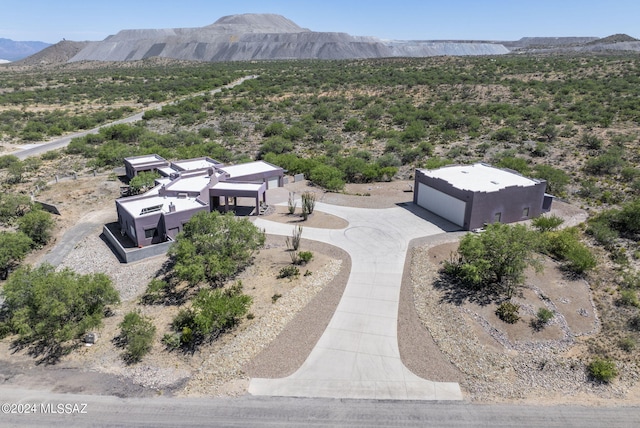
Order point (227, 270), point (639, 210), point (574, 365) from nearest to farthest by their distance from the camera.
Answer: point (574, 365) < point (227, 270) < point (639, 210)

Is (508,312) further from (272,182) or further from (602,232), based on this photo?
(272,182)

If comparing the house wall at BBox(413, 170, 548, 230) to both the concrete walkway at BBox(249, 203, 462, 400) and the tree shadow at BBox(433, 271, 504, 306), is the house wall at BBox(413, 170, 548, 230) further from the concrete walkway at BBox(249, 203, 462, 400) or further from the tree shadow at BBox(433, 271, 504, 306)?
the tree shadow at BBox(433, 271, 504, 306)

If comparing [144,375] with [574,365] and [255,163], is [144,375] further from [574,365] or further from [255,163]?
[255,163]

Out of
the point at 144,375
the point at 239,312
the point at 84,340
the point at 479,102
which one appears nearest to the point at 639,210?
the point at 239,312

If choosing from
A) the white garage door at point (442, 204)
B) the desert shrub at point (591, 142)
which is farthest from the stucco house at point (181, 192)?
the desert shrub at point (591, 142)

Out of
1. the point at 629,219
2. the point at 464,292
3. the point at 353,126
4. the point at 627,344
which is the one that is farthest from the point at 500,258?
the point at 353,126
